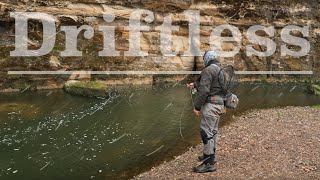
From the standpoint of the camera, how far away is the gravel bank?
36.8 ft

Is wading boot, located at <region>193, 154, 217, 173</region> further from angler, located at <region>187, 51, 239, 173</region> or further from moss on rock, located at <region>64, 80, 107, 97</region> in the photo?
moss on rock, located at <region>64, 80, 107, 97</region>

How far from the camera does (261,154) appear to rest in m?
13.1

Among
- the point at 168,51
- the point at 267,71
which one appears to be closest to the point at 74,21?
the point at 168,51

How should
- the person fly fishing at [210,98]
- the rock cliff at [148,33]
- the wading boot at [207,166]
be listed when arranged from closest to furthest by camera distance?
the person fly fishing at [210,98], the wading boot at [207,166], the rock cliff at [148,33]

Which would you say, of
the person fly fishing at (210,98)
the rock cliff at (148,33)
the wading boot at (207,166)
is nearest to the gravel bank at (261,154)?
the wading boot at (207,166)

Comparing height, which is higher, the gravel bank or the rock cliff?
the rock cliff

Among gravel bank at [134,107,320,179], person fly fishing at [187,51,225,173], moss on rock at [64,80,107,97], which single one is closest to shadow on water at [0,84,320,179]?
moss on rock at [64,80,107,97]

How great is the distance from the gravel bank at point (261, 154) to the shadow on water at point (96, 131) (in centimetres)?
129

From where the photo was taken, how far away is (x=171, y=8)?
1564 inches

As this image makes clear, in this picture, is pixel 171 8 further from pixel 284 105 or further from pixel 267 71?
pixel 284 105

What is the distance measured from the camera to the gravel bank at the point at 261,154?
11219 mm

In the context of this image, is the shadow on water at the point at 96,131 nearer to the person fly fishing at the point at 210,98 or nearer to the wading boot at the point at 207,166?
the wading boot at the point at 207,166

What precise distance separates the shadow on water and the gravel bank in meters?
1.29

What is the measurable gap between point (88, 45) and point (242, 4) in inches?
695
